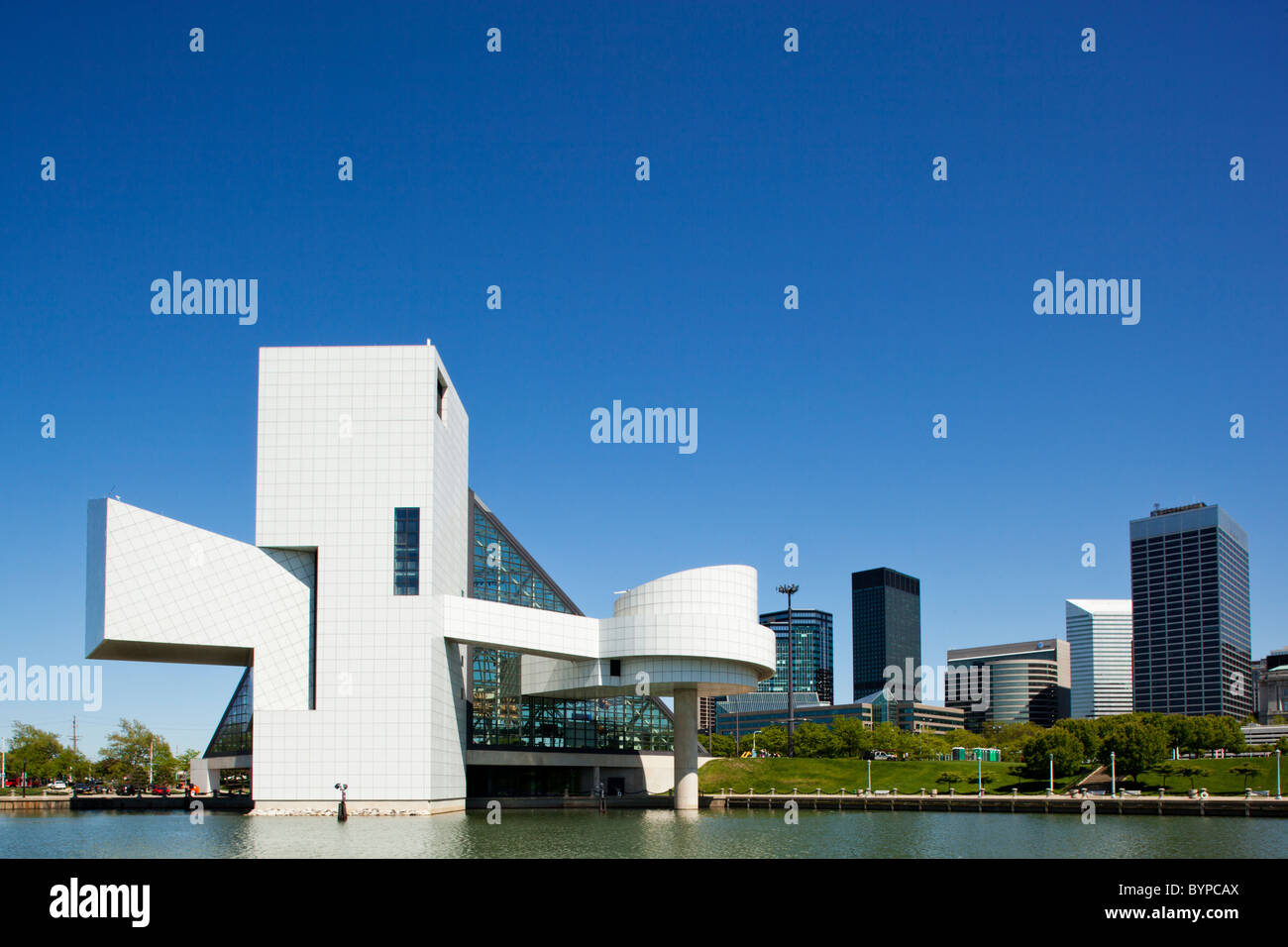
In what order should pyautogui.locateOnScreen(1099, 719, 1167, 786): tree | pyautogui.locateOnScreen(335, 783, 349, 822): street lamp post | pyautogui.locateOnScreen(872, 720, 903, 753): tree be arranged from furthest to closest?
pyautogui.locateOnScreen(872, 720, 903, 753): tree
pyautogui.locateOnScreen(1099, 719, 1167, 786): tree
pyautogui.locateOnScreen(335, 783, 349, 822): street lamp post

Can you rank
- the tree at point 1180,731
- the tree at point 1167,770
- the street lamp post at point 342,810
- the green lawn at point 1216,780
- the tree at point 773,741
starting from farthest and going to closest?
the tree at point 773,741 → the tree at point 1180,731 → the tree at point 1167,770 → the green lawn at point 1216,780 → the street lamp post at point 342,810

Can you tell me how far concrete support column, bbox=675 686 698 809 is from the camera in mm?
79188

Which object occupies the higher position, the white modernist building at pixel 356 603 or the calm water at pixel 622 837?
the white modernist building at pixel 356 603

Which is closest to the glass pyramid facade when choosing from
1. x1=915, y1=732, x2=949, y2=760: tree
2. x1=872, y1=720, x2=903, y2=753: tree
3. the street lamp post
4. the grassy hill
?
the street lamp post

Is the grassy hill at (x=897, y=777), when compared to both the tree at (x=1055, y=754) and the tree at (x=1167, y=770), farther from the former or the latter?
the tree at (x=1055, y=754)

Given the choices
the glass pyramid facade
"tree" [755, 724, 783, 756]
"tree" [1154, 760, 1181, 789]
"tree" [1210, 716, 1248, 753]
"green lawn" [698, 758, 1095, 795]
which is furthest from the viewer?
"tree" [755, 724, 783, 756]

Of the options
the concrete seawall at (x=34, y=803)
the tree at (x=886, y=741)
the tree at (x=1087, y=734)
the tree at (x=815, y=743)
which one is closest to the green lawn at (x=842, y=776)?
the tree at (x=1087, y=734)

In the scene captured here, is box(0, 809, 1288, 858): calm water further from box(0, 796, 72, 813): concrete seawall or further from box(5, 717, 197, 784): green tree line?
box(5, 717, 197, 784): green tree line

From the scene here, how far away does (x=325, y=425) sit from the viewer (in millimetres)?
64062

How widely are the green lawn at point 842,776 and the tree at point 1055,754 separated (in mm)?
1083

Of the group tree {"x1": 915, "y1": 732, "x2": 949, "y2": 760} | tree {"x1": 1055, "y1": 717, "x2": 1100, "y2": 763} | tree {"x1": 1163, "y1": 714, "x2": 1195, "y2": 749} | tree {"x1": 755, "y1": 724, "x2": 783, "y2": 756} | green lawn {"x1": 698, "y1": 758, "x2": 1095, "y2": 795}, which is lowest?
tree {"x1": 915, "y1": 732, "x2": 949, "y2": 760}

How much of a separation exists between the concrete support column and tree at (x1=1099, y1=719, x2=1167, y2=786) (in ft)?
122

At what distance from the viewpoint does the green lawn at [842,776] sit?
95.6 m
